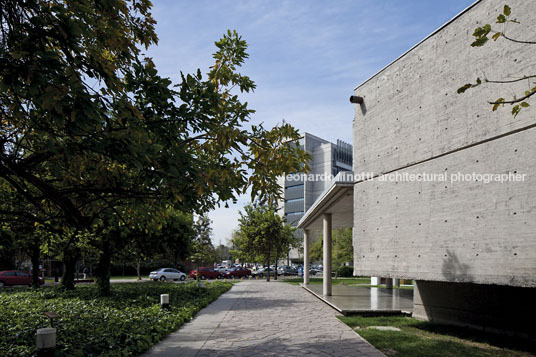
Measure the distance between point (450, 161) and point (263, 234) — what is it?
28.4 m

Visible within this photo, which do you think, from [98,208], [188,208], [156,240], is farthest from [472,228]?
[156,240]

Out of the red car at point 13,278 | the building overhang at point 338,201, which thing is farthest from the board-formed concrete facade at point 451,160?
the red car at point 13,278

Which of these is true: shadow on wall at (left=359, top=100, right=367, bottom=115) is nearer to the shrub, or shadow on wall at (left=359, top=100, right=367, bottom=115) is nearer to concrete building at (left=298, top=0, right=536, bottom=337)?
concrete building at (left=298, top=0, right=536, bottom=337)

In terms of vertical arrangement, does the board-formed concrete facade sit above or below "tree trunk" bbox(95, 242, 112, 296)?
above

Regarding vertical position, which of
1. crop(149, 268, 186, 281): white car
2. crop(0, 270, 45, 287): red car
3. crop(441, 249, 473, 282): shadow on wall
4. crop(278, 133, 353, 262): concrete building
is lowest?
crop(149, 268, 186, 281): white car

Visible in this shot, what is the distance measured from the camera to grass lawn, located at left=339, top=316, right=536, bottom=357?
840 centimetres

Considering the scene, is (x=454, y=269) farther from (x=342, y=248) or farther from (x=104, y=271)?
(x=342, y=248)

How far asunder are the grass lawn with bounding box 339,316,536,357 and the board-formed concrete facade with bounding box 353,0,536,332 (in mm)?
1494

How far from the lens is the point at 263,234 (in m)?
36.1

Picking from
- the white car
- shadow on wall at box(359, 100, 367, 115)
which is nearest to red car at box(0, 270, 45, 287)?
the white car

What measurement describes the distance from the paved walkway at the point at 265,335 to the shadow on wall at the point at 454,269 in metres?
2.21

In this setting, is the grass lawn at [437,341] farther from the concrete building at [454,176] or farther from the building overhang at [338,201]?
the building overhang at [338,201]

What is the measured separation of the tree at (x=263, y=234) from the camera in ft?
119

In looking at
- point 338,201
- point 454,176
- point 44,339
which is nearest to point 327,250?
point 338,201
